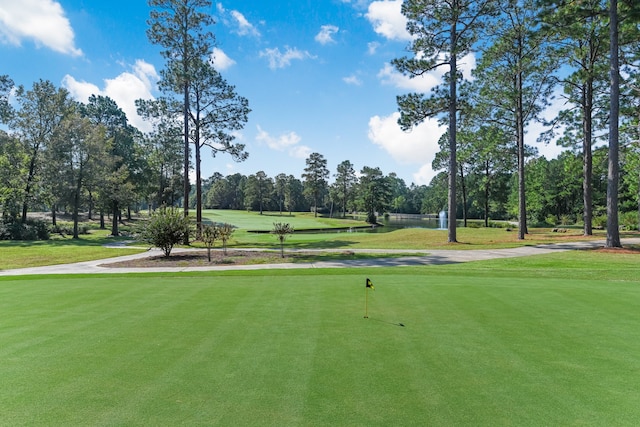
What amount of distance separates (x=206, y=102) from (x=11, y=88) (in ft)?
67.6

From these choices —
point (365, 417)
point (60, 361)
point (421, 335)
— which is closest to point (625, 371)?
point (421, 335)

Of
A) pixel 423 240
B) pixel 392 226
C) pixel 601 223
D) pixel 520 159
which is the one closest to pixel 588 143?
pixel 520 159

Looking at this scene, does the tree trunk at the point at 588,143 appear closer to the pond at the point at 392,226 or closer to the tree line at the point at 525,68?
the tree line at the point at 525,68

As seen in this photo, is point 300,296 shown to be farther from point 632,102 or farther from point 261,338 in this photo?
point 632,102

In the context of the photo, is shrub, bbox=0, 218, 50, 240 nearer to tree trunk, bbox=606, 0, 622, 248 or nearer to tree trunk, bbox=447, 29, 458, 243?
tree trunk, bbox=447, 29, 458, 243

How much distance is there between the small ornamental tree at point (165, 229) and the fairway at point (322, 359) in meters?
11.2

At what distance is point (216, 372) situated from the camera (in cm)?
382

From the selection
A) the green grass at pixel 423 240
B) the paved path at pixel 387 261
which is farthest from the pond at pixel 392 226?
the paved path at pixel 387 261

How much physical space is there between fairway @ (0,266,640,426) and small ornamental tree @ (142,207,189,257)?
11.2m

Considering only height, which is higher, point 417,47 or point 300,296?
point 417,47

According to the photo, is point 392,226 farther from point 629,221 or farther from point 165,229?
point 165,229

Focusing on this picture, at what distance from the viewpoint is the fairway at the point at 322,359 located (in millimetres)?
3064

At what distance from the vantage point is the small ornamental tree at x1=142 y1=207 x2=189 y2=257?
719 inches

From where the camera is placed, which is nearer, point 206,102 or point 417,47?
point 417,47
